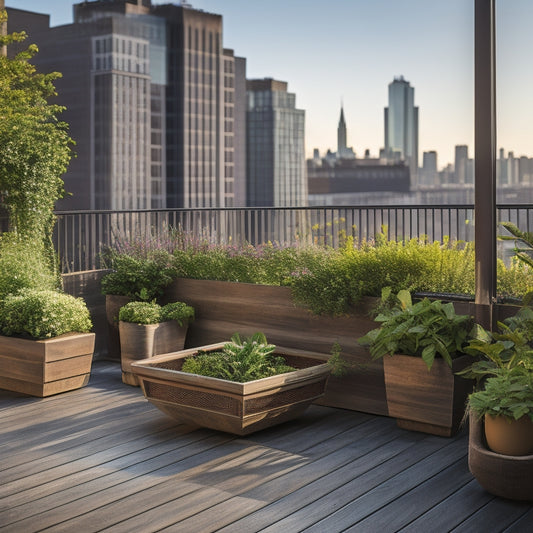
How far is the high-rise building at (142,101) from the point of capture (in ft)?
238

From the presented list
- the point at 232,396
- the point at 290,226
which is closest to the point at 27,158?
the point at 290,226

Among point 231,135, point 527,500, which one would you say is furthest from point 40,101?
point 231,135

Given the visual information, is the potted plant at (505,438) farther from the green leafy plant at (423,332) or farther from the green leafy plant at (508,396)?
the green leafy plant at (423,332)

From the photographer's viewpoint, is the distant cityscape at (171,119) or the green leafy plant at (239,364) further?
Answer: the distant cityscape at (171,119)

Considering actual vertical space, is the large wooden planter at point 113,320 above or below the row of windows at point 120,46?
below

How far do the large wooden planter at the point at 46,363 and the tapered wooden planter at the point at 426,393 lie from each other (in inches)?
92.5

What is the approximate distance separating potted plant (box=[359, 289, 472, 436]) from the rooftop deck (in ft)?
0.46

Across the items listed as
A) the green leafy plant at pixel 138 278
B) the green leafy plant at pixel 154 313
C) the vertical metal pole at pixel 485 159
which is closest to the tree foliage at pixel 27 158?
the green leafy plant at pixel 138 278

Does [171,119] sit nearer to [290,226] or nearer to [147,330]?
[290,226]

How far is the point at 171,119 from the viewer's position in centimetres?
7906

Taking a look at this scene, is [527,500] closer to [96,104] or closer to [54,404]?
[54,404]

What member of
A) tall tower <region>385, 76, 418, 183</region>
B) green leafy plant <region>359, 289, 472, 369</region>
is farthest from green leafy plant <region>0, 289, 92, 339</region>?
tall tower <region>385, 76, 418, 183</region>

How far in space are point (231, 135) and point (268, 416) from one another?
83.3 metres

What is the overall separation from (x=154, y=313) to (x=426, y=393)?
231cm
